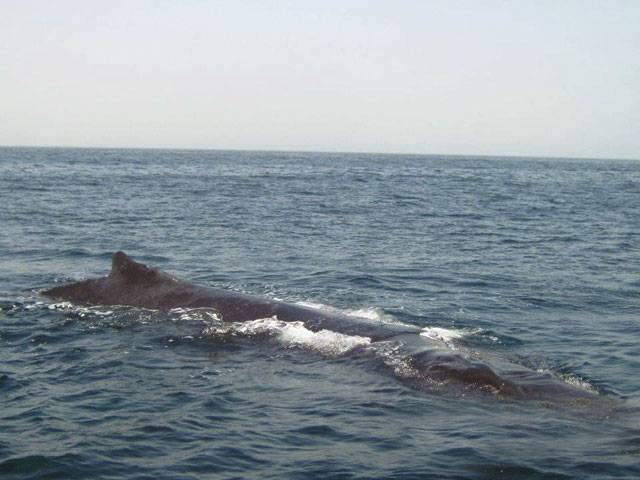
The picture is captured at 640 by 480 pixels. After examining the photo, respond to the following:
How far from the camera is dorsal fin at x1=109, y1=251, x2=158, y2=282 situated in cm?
1692

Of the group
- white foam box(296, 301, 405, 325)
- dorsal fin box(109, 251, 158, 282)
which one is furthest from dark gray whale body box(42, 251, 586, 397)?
white foam box(296, 301, 405, 325)

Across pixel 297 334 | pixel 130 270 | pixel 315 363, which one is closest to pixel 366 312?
pixel 297 334

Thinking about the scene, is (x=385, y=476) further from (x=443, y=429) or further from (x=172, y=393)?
(x=172, y=393)

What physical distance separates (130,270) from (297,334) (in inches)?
208

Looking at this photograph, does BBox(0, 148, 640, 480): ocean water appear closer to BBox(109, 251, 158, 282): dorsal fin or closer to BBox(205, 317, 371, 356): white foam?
BBox(205, 317, 371, 356): white foam

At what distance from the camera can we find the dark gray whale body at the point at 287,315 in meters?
10.9

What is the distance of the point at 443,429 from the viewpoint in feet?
30.6

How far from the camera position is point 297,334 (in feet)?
44.8

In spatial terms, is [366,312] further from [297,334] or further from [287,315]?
[297,334]

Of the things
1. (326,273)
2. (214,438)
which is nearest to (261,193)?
(326,273)

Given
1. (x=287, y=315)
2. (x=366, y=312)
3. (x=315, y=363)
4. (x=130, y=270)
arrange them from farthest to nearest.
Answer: (x=130, y=270) < (x=366, y=312) < (x=287, y=315) < (x=315, y=363)

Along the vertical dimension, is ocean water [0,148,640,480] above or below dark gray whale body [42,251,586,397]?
below

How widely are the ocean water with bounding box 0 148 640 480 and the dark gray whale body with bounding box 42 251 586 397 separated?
0.33 m

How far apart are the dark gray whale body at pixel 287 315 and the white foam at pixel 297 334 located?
0.17 m
